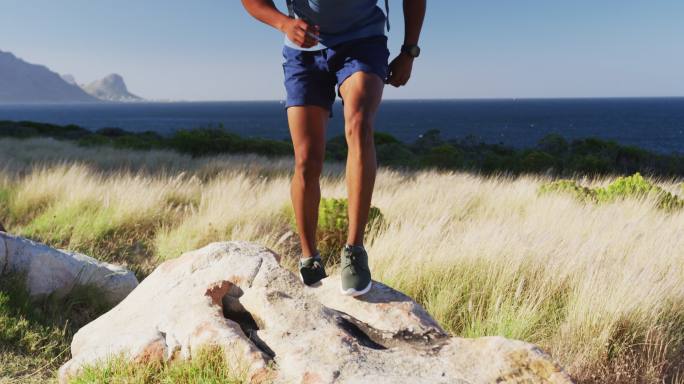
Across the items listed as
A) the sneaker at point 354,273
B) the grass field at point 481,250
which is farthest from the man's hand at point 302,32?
the grass field at point 481,250

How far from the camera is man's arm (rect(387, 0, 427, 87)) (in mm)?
3738

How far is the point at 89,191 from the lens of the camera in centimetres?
845

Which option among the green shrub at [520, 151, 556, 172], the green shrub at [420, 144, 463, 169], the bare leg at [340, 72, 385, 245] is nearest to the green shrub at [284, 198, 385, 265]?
the bare leg at [340, 72, 385, 245]

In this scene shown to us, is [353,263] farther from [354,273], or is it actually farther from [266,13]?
[266,13]

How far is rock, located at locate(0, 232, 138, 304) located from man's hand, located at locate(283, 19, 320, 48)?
9.58ft

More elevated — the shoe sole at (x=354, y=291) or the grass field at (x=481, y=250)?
the shoe sole at (x=354, y=291)

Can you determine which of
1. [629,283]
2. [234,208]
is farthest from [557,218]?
[234,208]

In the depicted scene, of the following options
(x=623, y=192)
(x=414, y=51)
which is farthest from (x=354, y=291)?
(x=623, y=192)

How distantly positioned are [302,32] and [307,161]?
750 millimetres

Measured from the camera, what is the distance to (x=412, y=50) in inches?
147

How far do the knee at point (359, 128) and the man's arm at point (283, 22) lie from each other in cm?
48

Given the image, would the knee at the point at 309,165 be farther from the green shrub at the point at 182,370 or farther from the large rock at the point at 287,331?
the green shrub at the point at 182,370

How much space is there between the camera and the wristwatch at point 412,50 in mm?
Answer: 3734

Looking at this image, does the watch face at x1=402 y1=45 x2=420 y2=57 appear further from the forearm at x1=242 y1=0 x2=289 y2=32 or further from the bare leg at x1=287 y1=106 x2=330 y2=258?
the forearm at x1=242 y1=0 x2=289 y2=32
